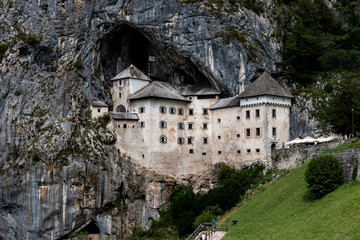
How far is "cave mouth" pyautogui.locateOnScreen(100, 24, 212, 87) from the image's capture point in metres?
71.8

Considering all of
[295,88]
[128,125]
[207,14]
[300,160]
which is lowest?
[300,160]

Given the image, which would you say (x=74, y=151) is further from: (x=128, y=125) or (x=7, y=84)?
(x=7, y=84)

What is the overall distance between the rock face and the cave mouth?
159 millimetres

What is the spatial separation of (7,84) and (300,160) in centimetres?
4286

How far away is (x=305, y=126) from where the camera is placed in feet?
219

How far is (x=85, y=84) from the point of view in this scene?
71000mm

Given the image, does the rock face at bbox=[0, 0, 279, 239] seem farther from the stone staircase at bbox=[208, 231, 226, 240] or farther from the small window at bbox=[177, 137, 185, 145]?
the stone staircase at bbox=[208, 231, 226, 240]

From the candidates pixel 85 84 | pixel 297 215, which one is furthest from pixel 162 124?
pixel 297 215

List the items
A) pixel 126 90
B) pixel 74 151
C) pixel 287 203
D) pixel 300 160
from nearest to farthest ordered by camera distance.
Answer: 1. pixel 287 203
2. pixel 300 160
3. pixel 74 151
4. pixel 126 90

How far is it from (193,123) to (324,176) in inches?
1246

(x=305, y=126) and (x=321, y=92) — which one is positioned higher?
(x=321, y=92)

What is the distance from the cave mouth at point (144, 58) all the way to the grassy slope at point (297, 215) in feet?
82.3

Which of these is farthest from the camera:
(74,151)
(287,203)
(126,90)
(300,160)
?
(126,90)

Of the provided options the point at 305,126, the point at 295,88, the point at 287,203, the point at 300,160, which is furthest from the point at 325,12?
the point at 287,203
